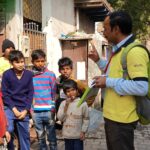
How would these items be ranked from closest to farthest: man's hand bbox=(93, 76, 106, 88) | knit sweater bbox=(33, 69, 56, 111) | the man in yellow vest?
1. the man in yellow vest
2. man's hand bbox=(93, 76, 106, 88)
3. knit sweater bbox=(33, 69, 56, 111)

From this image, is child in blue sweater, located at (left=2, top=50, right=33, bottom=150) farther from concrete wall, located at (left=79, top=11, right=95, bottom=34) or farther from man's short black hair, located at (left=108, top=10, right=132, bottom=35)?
concrete wall, located at (left=79, top=11, right=95, bottom=34)

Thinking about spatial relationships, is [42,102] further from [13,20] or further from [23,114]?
[13,20]

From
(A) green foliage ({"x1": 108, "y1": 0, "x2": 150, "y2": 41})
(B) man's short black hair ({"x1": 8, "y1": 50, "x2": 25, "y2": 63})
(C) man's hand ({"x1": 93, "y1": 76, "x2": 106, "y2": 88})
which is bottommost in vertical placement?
(C) man's hand ({"x1": 93, "y1": 76, "x2": 106, "y2": 88})

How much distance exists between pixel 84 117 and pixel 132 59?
1949 mm

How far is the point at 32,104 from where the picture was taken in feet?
17.3

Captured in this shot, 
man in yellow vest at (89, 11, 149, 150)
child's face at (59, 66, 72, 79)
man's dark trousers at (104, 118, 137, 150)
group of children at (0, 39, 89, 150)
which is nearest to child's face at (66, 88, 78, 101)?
group of children at (0, 39, 89, 150)

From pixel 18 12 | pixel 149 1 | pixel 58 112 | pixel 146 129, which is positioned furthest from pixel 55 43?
pixel 149 1

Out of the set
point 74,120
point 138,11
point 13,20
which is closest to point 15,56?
point 74,120

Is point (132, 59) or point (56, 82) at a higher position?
point (132, 59)

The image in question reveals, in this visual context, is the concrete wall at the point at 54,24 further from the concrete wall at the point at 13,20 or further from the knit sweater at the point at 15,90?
the knit sweater at the point at 15,90

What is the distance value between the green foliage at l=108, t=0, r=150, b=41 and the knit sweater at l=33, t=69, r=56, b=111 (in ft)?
45.5

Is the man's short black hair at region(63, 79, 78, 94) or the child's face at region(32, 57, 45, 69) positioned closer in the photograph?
the man's short black hair at region(63, 79, 78, 94)

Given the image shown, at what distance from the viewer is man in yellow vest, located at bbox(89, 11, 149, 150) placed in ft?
9.73

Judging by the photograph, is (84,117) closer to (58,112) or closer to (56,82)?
(58,112)
